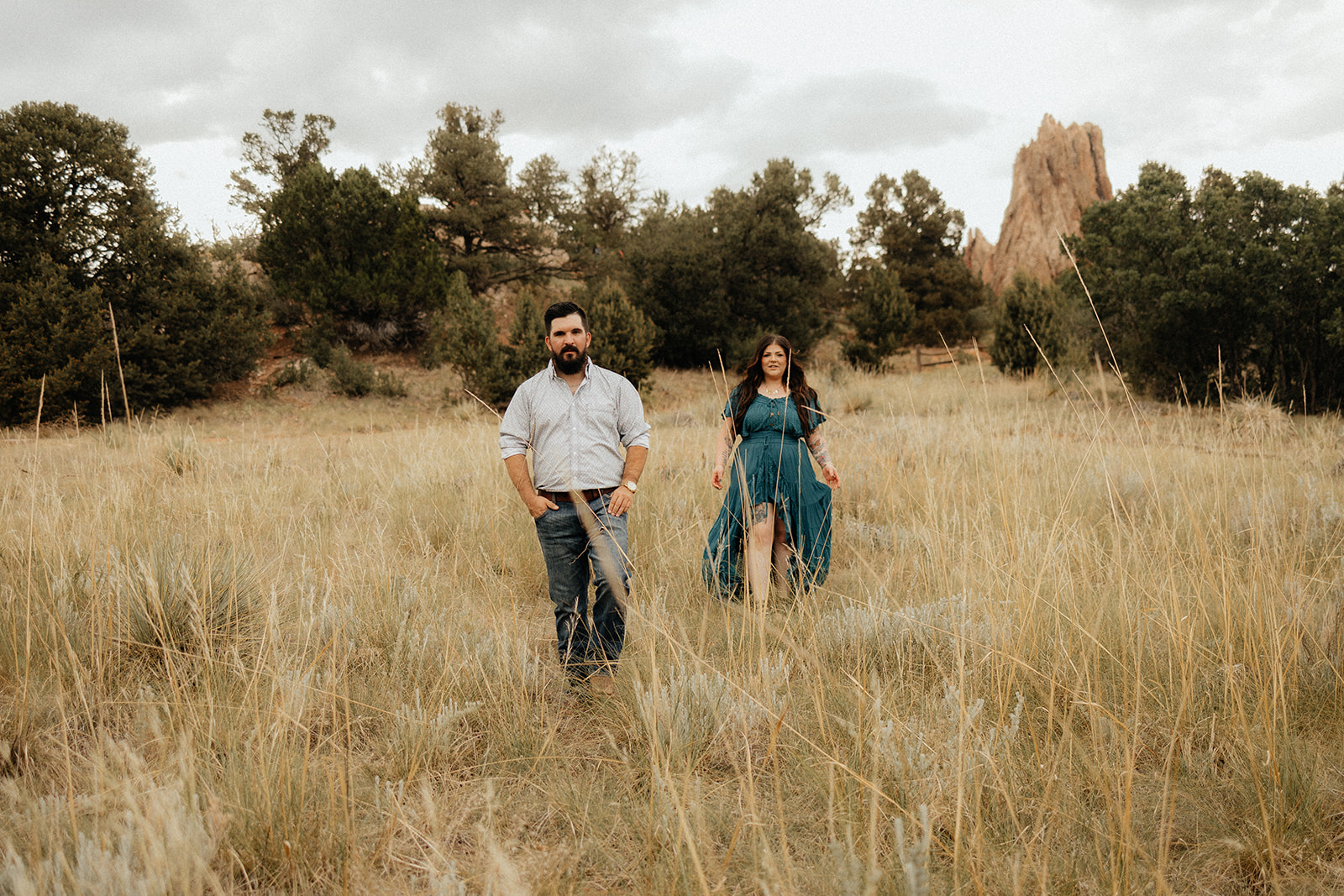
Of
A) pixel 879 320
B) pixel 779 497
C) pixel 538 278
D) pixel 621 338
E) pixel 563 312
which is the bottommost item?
pixel 779 497

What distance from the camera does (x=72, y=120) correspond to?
44.5ft

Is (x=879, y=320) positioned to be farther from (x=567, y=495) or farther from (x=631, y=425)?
(x=567, y=495)

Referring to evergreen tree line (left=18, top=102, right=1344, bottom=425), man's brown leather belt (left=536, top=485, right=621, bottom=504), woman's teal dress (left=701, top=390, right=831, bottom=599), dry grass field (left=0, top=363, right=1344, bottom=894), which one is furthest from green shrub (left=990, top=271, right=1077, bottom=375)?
man's brown leather belt (left=536, top=485, right=621, bottom=504)

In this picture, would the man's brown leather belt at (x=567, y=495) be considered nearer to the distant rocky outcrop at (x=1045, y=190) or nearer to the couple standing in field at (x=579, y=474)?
the couple standing in field at (x=579, y=474)

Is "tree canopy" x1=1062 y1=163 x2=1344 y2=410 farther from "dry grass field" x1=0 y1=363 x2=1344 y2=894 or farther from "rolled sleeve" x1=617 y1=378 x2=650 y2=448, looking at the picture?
"rolled sleeve" x1=617 y1=378 x2=650 y2=448

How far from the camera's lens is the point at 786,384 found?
4.01 meters

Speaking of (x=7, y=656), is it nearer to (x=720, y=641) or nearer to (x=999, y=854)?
(x=720, y=641)

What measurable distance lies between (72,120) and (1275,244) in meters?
22.5

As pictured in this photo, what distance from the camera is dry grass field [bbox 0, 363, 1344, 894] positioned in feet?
5.14

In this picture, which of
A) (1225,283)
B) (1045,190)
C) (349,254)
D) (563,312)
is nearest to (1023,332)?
(1225,283)

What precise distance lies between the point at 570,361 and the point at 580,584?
99 cm

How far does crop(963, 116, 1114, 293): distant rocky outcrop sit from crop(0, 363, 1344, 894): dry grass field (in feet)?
155

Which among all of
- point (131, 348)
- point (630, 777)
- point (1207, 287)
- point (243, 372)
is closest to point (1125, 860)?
point (630, 777)

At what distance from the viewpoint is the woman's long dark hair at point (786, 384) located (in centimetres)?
391
